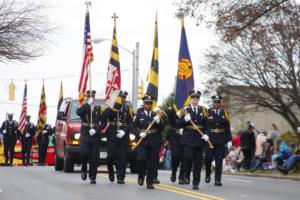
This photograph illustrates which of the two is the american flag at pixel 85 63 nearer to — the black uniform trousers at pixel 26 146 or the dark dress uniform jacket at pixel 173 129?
the dark dress uniform jacket at pixel 173 129

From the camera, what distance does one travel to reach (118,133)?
1758 cm

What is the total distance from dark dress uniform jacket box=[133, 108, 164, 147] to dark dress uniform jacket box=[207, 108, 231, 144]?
1670 millimetres

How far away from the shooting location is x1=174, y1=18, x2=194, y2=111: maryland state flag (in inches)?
763

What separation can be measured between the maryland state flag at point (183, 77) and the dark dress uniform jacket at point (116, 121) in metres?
1.46

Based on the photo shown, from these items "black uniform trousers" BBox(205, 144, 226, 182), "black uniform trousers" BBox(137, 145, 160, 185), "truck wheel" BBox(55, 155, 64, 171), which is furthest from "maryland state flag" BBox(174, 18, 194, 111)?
"truck wheel" BBox(55, 155, 64, 171)

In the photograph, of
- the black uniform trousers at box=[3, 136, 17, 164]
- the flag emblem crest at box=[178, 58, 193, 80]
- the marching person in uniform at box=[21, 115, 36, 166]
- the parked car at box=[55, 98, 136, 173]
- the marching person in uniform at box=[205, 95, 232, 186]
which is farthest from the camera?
the marching person in uniform at box=[21, 115, 36, 166]

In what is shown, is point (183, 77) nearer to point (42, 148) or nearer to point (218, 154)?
point (218, 154)

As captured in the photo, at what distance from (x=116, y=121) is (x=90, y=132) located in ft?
1.97

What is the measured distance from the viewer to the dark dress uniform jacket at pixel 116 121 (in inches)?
696

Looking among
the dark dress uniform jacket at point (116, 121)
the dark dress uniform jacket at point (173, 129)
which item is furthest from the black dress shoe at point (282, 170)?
the dark dress uniform jacket at point (116, 121)

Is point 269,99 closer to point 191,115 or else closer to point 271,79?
point 271,79

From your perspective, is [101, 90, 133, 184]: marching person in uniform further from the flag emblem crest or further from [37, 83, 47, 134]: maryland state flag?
[37, 83, 47, 134]: maryland state flag

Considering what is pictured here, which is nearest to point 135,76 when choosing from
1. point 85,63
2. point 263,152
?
point 263,152

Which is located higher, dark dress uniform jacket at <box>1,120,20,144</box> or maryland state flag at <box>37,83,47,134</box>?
maryland state flag at <box>37,83,47,134</box>
